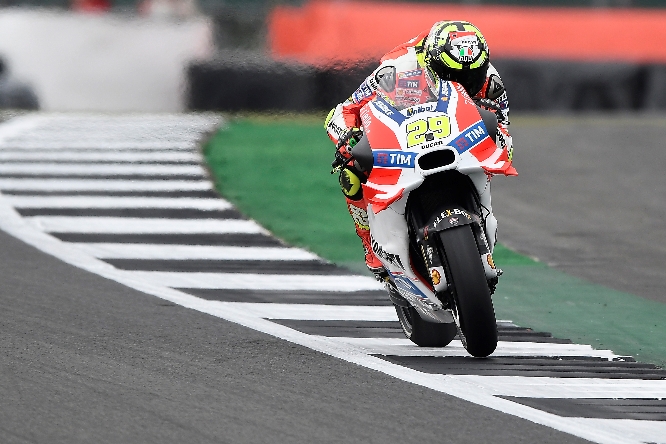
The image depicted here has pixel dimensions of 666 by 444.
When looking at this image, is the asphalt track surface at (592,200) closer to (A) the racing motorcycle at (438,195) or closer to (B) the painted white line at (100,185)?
(A) the racing motorcycle at (438,195)

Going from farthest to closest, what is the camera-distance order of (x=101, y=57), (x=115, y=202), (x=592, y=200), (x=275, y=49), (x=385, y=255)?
(x=101, y=57)
(x=275, y=49)
(x=592, y=200)
(x=115, y=202)
(x=385, y=255)

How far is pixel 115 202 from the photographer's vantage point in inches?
488

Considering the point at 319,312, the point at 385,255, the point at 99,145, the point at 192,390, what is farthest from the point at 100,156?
the point at 192,390

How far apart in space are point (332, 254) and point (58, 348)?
13.2 ft

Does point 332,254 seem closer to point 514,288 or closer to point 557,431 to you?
point 514,288

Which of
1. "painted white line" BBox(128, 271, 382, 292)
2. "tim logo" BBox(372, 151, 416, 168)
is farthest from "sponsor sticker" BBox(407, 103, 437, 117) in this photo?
"painted white line" BBox(128, 271, 382, 292)

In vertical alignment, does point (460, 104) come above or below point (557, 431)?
above

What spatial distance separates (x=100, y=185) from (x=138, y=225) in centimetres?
244

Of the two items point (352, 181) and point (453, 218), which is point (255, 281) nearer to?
point (352, 181)

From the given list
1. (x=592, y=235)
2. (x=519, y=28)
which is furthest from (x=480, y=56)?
(x=519, y=28)

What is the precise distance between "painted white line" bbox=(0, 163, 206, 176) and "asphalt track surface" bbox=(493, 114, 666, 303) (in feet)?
11.2

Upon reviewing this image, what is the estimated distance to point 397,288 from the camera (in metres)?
6.67

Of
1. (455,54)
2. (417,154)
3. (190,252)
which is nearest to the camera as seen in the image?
(417,154)

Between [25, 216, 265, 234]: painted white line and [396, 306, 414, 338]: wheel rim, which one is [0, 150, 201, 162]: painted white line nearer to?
[25, 216, 265, 234]: painted white line
